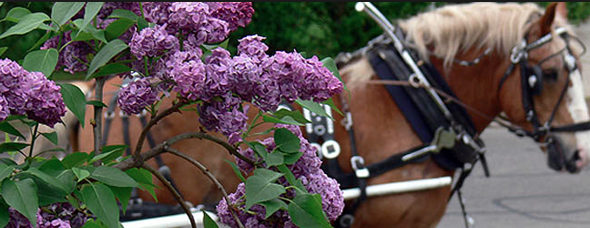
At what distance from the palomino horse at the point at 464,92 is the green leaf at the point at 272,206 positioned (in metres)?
2.17

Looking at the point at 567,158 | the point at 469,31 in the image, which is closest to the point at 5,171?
the point at 469,31

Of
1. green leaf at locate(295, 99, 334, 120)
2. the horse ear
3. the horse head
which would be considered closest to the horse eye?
the horse head

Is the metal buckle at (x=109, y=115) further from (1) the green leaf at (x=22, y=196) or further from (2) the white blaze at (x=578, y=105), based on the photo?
(1) the green leaf at (x=22, y=196)

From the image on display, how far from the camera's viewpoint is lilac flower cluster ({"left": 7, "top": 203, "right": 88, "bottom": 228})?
0.97 meters

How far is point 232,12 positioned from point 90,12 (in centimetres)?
20

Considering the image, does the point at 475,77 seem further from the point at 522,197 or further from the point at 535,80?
the point at 522,197

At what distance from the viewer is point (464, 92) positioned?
11.3 ft

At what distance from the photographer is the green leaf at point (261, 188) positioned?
3.34 ft

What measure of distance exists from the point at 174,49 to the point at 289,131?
0.64 ft

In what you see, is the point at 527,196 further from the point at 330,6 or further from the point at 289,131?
the point at 289,131

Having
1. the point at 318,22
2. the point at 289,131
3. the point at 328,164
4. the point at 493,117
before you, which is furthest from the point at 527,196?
the point at 289,131

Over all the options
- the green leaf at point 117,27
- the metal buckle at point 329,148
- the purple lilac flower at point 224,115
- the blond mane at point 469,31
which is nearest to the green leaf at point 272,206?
the purple lilac flower at point 224,115

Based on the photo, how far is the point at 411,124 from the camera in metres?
3.34

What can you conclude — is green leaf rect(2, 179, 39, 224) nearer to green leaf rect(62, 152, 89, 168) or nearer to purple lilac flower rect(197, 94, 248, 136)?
green leaf rect(62, 152, 89, 168)
